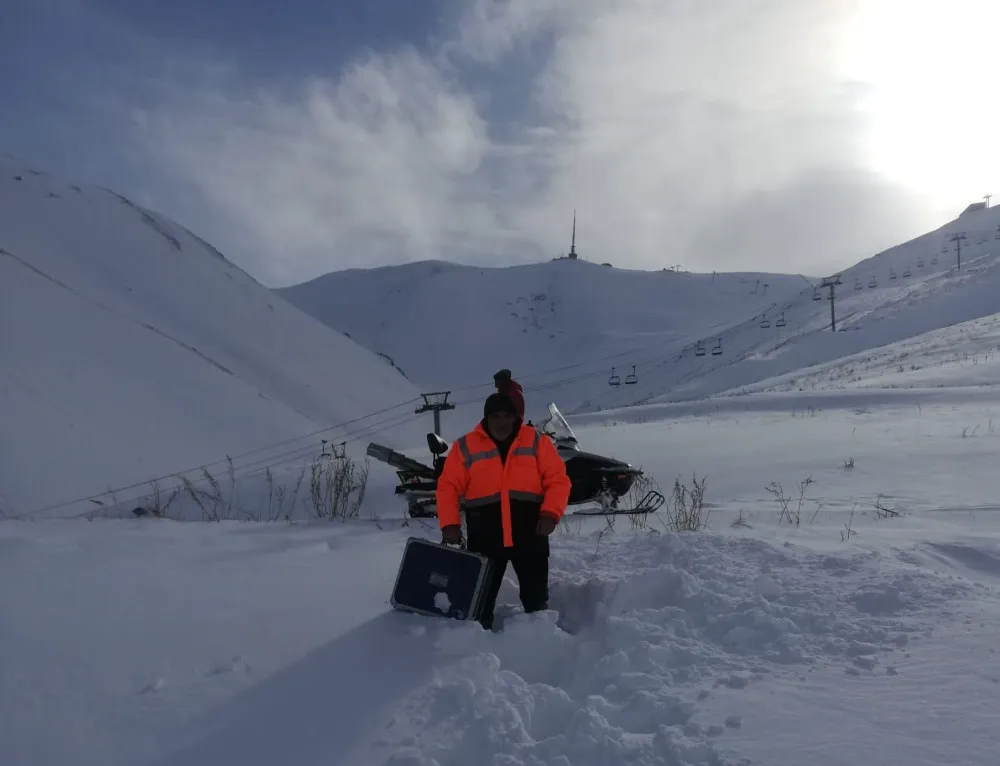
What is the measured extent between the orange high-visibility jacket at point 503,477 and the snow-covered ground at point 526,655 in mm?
651

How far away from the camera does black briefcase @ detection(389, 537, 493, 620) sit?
3928mm

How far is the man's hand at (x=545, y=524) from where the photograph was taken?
4152mm

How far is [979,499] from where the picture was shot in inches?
264

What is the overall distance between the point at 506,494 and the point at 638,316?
79347 mm

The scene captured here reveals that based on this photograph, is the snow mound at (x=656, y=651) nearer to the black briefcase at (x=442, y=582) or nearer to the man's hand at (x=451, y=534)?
the black briefcase at (x=442, y=582)

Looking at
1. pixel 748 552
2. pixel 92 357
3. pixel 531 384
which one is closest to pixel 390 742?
pixel 748 552

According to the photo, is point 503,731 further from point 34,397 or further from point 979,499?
point 34,397

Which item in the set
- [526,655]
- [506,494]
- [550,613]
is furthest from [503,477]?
[526,655]

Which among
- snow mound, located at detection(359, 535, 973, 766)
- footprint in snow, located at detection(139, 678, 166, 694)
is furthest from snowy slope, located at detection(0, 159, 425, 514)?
snow mound, located at detection(359, 535, 973, 766)

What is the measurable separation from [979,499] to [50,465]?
1429cm

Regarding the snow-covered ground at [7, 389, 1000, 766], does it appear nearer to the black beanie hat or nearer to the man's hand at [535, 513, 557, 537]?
the man's hand at [535, 513, 557, 537]

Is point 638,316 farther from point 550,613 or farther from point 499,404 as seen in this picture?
point 550,613

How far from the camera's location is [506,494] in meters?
4.23

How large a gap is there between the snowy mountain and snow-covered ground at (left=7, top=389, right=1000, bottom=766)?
31.5 m
